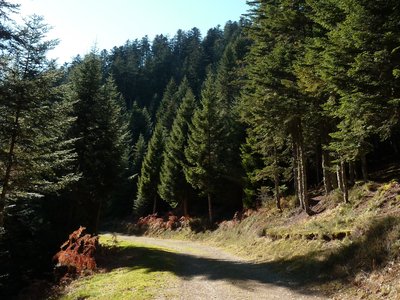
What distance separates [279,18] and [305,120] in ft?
20.4

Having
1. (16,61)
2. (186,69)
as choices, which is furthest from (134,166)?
(186,69)

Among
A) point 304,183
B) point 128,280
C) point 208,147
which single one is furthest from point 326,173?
point 128,280

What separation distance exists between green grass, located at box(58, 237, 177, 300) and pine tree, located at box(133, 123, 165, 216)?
27174mm

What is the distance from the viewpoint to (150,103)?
109625 mm

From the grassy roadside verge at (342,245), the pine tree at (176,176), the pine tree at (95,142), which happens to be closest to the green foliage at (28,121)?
the pine tree at (95,142)

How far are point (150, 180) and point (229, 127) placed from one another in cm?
1440

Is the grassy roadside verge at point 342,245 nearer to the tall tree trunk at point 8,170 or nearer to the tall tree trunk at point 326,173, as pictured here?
the tall tree trunk at point 326,173

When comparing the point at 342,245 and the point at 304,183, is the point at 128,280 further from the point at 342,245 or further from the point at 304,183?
the point at 304,183

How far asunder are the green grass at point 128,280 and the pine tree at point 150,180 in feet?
89.2

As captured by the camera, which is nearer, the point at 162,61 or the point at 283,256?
the point at 283,256

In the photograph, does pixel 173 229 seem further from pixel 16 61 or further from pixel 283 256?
pixel 16 61

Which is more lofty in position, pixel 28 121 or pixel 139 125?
pixel 139 125

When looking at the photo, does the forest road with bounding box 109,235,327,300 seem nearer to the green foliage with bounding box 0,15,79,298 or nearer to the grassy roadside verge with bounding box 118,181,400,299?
the grassy roadside verge with bounding box 118,181,400,299

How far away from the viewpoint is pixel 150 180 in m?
48.9
